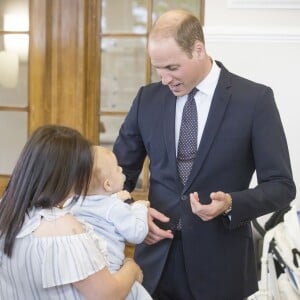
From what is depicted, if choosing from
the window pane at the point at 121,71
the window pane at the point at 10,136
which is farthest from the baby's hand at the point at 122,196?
the window pane at the point at 10,136

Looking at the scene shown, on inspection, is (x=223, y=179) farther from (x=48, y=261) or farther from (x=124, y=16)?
(x=124, y=16)

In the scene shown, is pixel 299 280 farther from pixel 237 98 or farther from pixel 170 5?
pixel 170 5

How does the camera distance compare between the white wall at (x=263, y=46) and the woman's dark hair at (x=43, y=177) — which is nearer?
the woman's dark hair at (x=43, y=177)

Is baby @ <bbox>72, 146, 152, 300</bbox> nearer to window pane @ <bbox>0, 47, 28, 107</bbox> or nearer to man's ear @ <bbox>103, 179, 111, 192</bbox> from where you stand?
man's ear @ <bbox>103, 179, 111, 192</bbox>

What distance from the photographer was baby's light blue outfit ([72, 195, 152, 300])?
135 centimetres

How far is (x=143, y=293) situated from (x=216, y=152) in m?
0.47

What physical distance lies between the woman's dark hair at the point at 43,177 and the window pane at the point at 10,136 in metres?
2.06

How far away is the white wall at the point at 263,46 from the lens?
264 cm

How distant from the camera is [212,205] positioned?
4.70 feet

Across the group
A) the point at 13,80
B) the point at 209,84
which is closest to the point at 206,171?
the point at 209,84

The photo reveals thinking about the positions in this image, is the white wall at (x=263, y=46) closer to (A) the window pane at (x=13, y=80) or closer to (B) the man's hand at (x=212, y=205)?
(A) the window pane at (x=13, y=80)

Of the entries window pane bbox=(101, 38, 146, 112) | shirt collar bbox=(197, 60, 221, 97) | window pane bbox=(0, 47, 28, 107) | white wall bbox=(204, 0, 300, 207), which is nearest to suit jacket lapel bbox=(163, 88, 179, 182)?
shirt collar bbox=(197, 60, 221, 97)

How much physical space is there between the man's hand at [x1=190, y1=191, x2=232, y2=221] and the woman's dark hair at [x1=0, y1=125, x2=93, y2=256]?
0.36 meters

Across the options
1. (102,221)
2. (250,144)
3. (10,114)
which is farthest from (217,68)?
(10,114)
